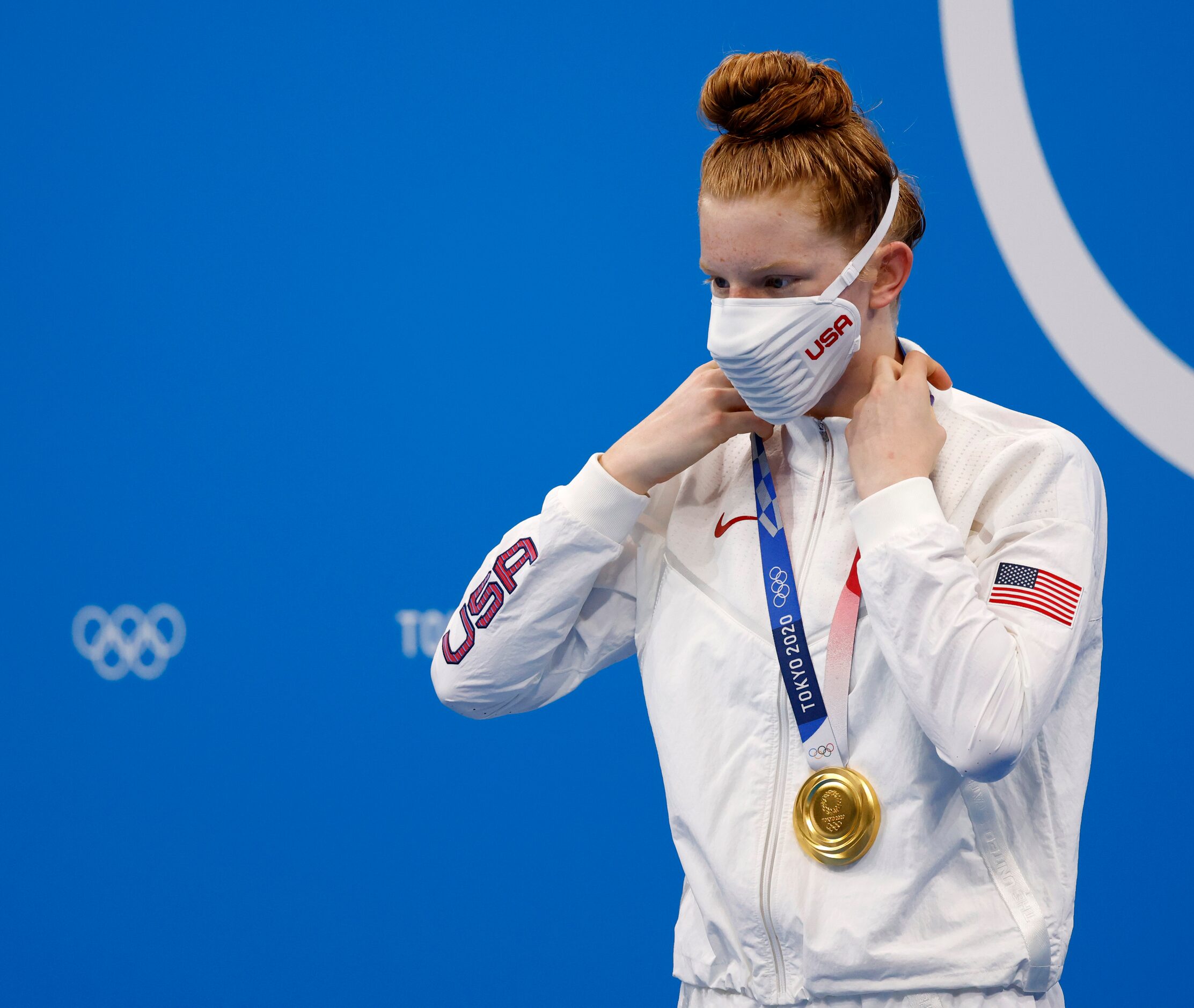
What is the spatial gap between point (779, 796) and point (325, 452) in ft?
5.95

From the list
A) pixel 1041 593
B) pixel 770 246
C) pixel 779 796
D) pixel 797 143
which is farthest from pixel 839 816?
pixel 797 143

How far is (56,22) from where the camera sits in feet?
9.91

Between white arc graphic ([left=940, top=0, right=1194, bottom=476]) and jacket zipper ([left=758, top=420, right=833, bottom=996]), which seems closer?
jacket zipper ([left=758, top=420, right=833, bottom=996])

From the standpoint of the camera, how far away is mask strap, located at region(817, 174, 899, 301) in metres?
1.42

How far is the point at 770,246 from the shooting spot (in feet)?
4.57

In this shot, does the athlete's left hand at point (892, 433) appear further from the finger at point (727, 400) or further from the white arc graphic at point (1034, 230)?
the white arc graphic at point (1034, 230)

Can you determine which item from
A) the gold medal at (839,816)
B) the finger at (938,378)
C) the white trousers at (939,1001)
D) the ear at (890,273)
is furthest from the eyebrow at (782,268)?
the white trousers at (939,1001)

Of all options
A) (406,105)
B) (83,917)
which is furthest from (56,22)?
(83,917)

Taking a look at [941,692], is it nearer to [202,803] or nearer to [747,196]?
[747,196]

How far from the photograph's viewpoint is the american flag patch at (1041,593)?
1316 millimetres

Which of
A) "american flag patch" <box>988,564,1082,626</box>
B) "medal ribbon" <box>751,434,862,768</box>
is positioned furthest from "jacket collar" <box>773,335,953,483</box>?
"american flag patch" <box>988,564,1082,626</box>

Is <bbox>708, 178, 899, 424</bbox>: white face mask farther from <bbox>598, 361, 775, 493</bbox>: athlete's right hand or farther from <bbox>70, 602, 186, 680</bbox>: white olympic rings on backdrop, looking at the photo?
<bbox>70, 602, 186, 680</bbox>: white olympic rings on backdrop

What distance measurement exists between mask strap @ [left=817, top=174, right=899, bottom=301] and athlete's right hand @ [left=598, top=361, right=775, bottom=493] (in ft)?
0.59

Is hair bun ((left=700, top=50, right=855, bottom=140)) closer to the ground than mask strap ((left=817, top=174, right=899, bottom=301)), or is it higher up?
higher up
